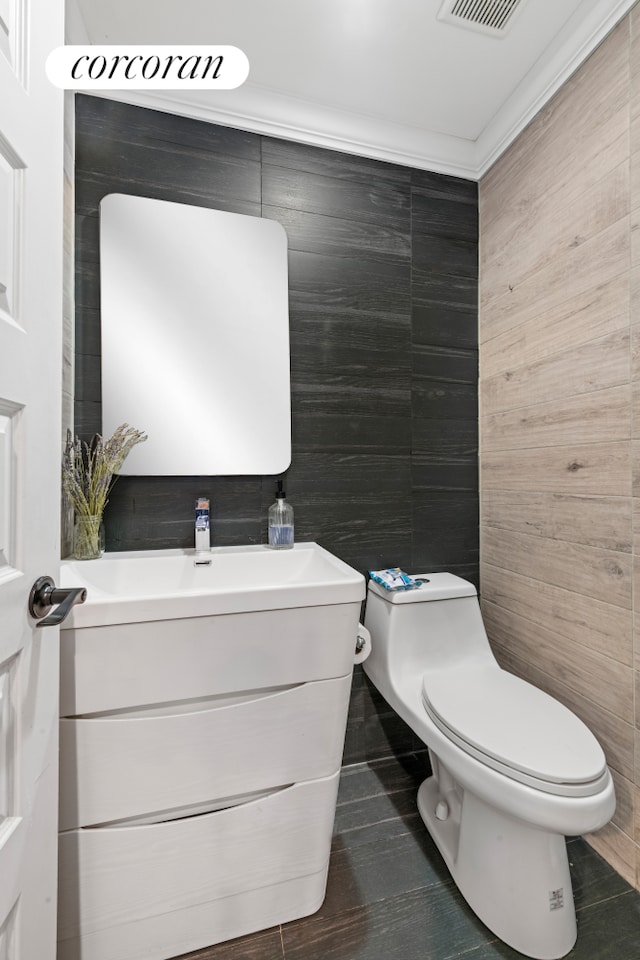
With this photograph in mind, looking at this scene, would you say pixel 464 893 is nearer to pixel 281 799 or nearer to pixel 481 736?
pixel 481 736

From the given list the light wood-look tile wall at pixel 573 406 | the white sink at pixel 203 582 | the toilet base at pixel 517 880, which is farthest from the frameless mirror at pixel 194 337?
the toilet base at pixel 517 880

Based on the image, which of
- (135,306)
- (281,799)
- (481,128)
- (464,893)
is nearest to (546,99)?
(481,128)

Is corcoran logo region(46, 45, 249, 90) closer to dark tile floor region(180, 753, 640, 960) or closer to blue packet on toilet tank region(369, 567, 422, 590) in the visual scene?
blue packet on toilet tank region(369, 567, 422, 590)

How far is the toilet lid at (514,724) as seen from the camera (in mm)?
950

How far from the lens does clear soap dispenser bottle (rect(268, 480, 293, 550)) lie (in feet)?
4.73

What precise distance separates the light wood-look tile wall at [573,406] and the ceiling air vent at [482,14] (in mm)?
259

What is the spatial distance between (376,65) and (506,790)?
1.99 meters

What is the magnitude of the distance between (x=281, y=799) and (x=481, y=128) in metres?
2.19

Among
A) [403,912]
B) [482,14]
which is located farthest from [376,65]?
[403,912]

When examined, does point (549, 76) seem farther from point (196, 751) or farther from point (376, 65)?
point (196, 751)

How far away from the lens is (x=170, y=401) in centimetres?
139

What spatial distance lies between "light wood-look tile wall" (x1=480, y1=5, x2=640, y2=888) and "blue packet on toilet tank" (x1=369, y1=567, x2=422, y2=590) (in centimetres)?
38

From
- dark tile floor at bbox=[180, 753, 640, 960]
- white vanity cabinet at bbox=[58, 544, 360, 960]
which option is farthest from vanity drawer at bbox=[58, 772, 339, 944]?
dark tile floor at bbox=[180, 753, 640, 960]

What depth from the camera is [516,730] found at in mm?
1066
